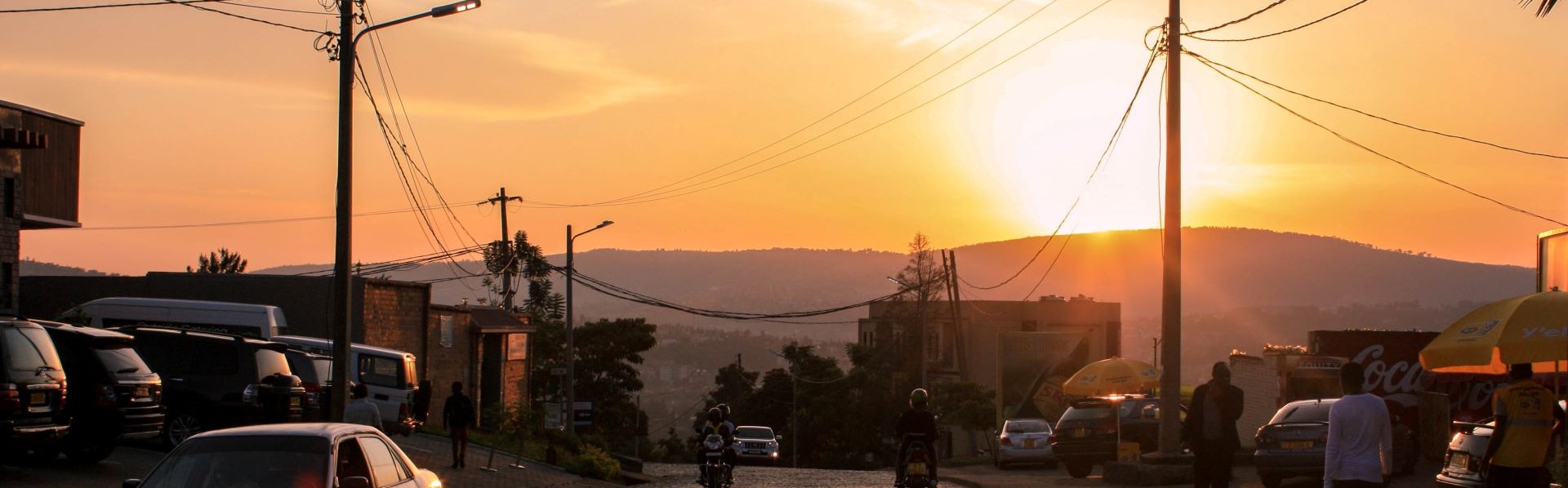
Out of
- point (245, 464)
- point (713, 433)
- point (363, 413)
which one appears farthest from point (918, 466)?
point (245, 464)

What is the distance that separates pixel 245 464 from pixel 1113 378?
28.6 metres

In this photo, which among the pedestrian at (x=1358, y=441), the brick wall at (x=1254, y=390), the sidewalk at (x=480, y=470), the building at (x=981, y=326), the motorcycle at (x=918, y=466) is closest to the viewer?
the pedestrian at (x=1358, y=441)

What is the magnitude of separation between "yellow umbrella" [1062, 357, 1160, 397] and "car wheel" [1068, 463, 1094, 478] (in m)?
6.67

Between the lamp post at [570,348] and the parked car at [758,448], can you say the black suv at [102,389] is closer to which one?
the lamp post at [570,348]

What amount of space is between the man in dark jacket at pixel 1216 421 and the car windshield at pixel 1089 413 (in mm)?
12926

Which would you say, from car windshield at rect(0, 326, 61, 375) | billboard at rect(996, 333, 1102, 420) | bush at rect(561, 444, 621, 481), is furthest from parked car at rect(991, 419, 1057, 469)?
car windshield at rect(0, 326, 61, 375)

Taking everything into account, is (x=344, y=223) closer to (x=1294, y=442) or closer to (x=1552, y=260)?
(x=1294, y=442)

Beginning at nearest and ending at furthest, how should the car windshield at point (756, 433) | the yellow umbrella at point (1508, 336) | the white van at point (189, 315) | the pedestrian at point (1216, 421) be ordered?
the yellow umbrella at point (1508, 336)
the pedestrian at point (1216, 421)
the white van at point (189, 315)
the car windshield at point (756, 433)

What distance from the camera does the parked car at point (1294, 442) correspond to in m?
21.0

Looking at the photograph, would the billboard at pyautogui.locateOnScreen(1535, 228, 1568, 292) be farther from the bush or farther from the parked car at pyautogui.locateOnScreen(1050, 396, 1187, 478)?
the bush

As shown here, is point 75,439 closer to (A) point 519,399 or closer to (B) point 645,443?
(A) point 519,399

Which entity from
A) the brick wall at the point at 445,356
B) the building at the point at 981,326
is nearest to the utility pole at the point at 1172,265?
the brick wall at the point at 445,356

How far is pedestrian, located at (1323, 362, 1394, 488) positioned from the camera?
Answer: 11.5 metres

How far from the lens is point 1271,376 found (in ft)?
111
